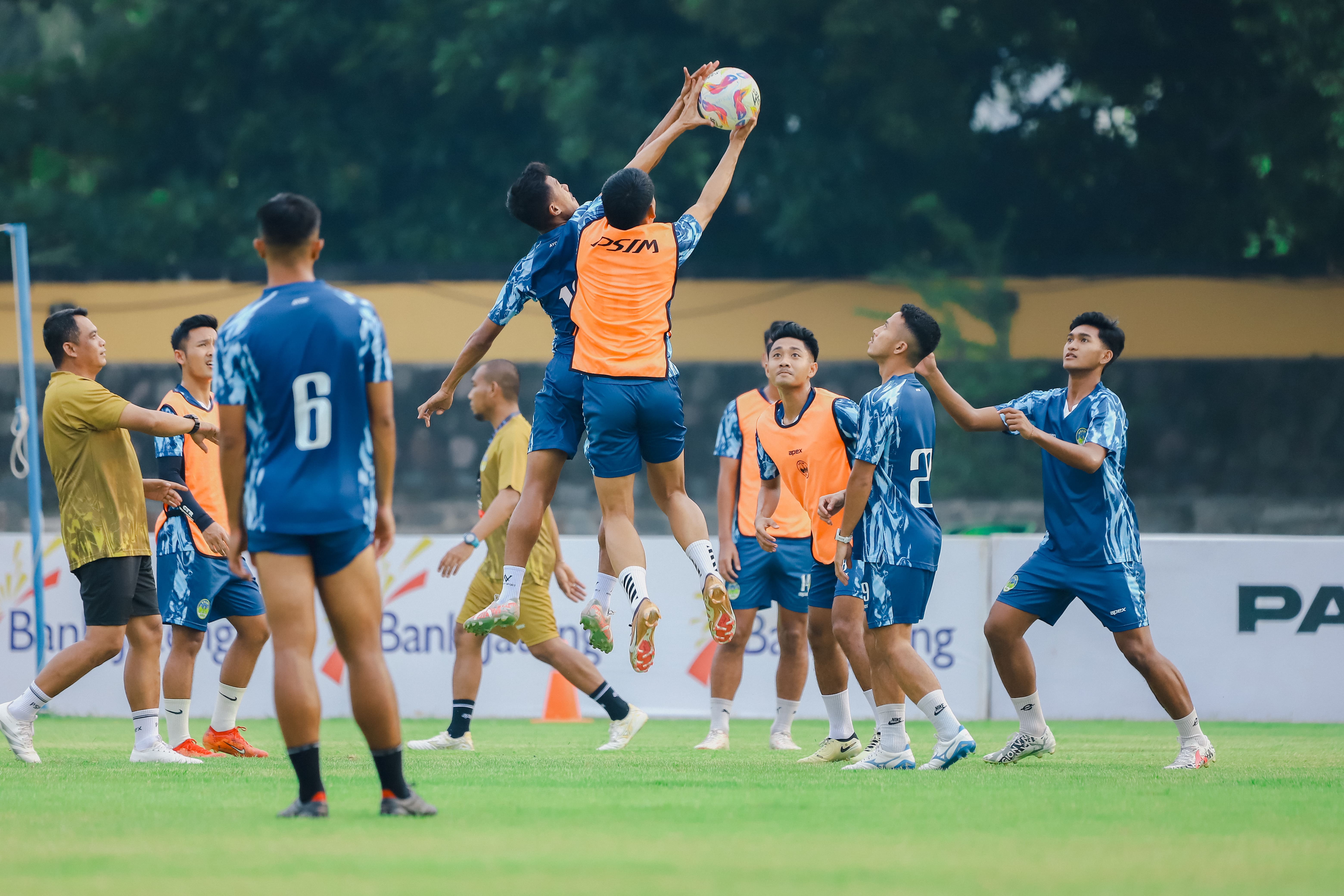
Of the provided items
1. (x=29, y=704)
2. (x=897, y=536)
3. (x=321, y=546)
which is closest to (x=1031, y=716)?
(x=897, y=536)

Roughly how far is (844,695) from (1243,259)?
48.7 ft

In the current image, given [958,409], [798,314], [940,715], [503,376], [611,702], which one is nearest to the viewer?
[940,715]

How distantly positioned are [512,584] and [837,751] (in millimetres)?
2189

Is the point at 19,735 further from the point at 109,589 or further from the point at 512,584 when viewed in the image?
the point at 512,584

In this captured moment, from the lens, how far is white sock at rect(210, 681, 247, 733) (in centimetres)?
891

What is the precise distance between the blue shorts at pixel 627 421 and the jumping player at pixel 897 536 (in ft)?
3.25

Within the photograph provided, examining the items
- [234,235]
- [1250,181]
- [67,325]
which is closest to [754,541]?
[67,325]

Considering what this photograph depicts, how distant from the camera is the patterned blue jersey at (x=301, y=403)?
554 centimetres

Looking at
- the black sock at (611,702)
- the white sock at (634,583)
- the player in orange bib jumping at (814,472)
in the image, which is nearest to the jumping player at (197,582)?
the black sock at (611,702)

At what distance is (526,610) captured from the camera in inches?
377

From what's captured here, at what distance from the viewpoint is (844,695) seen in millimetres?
9133

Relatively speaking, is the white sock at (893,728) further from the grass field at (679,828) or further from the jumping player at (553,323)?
the jumping player at (553,323)

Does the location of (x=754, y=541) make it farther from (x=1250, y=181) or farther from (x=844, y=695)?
(x=1250, y=181)

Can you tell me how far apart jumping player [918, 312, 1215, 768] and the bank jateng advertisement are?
13.5 ft
